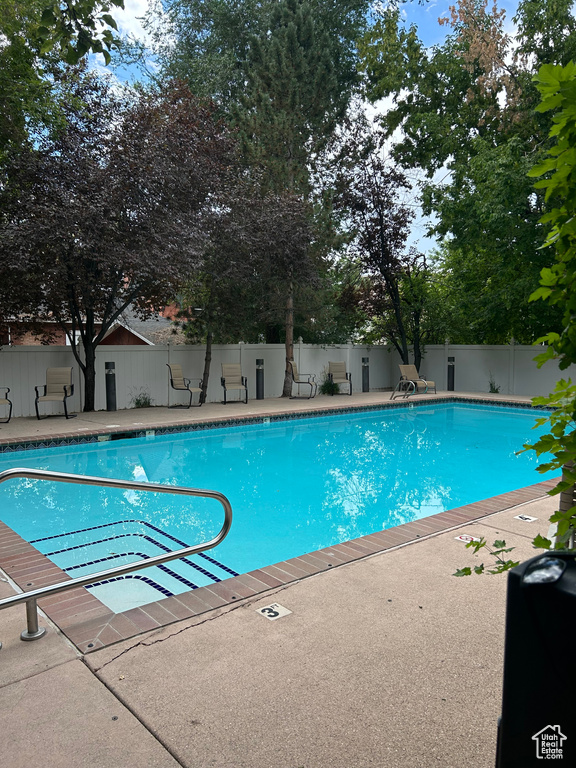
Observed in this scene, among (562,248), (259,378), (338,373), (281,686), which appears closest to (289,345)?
(259,378)

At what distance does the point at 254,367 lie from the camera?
14.6m

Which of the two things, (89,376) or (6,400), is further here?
(89,376)

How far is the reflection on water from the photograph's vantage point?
5.18 m

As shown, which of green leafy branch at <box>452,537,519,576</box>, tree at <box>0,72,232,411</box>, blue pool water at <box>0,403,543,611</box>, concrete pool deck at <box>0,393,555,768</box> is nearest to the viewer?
green leafy branch at <box>452,537,519,576</box>

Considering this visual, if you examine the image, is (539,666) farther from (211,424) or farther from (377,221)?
(377,221)

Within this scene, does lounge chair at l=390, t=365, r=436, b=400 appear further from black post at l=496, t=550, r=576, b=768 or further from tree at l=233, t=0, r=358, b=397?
black post at l=496, t=550, r=576, b=768

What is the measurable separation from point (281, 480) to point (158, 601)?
4.29 m

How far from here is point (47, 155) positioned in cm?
959

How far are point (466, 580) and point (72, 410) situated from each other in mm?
9908

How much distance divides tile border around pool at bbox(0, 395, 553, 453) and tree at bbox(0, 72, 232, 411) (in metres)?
2.55

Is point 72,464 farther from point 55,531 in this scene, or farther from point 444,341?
point 444,341

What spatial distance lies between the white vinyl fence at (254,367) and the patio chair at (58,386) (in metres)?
0.57

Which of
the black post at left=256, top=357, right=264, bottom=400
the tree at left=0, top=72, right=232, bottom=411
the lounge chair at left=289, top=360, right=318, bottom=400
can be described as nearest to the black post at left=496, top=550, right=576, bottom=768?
the tree at left=0, top=72, right=232, bottom=411

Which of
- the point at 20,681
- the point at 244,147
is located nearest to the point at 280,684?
the point at 20,681
